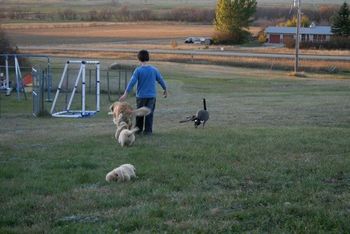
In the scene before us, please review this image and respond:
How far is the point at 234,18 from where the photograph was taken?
10762cm

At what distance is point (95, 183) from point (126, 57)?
64.6 metres

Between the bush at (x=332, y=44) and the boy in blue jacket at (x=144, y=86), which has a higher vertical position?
the boy in blue jacket at (x=144, y=86)

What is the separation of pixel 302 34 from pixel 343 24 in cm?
997

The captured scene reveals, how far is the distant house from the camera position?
102700 mm

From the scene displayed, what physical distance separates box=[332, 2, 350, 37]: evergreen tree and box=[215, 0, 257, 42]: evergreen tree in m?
17.5

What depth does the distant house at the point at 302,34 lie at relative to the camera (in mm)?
102700

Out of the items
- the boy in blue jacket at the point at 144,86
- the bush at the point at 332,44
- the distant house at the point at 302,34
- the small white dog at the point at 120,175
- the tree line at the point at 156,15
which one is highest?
the tree line at the point at 156,15

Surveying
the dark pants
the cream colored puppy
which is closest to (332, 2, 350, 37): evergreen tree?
the dark pants

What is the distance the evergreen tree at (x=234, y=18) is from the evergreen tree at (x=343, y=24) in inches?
689

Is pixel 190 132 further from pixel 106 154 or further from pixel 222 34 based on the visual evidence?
pixel 222 34

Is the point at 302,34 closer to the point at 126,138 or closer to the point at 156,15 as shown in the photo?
the point at 156,15

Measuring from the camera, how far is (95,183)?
27.4 feet

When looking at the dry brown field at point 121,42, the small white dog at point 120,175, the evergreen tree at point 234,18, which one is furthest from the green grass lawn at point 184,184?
the evergreen tree at point 234,18

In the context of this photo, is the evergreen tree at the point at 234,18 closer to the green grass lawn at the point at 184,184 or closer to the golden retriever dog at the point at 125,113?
the green grass lawn at the point at 184,184
